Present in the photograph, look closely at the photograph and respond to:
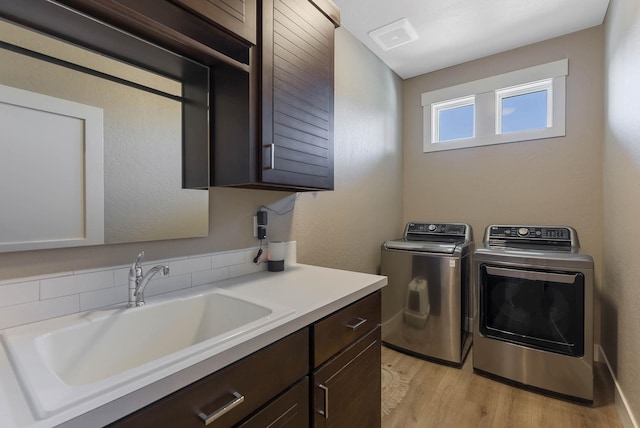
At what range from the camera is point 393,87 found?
3.07 metres

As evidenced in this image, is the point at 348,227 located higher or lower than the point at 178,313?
higher

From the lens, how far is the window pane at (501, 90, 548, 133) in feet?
8.63

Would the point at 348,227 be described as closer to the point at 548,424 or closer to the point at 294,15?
the point at 294,15

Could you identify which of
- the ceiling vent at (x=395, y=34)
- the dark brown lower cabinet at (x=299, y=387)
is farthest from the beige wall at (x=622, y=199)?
the dark brown lower cabinet at (x=299, y=387)

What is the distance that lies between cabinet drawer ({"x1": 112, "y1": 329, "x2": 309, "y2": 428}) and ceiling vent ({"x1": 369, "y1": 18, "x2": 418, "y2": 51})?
2.29 metres

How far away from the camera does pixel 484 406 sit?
1.84 metres

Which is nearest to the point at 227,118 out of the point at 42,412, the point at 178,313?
the point at 178,313

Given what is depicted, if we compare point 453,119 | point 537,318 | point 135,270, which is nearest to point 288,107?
point 135,270

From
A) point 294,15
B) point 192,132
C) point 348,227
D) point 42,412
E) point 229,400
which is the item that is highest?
point 294,15

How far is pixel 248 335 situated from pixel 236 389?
0.43 feet

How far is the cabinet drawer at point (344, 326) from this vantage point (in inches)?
40.8

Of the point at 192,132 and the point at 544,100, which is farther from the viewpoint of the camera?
the point at 544,100

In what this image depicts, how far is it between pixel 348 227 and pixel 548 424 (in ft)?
5.45

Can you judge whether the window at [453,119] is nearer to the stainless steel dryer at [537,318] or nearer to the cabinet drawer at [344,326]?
the stainless steel dryer at [537,318]
